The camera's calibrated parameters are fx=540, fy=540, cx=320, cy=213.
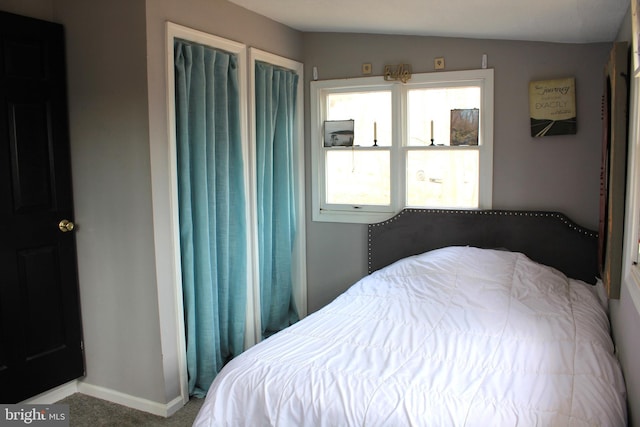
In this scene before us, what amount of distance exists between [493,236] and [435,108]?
968 millimetres

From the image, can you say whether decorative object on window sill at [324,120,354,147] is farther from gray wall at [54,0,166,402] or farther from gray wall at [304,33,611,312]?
gray wall at [54,0,166,402]

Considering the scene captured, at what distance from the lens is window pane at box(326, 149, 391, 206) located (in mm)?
3932

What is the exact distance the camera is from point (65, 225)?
3.00 metres

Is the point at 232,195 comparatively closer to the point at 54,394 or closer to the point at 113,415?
the point at 113,415

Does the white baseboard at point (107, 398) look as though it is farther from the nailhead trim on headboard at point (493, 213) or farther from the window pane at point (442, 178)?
the window pane at point (442, 178)

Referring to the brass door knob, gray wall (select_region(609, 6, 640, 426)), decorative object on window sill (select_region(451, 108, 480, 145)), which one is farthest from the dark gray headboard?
the brass door knob

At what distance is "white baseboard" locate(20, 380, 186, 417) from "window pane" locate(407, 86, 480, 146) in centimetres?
231

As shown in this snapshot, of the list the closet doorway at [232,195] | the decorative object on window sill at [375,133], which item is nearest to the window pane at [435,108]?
the decorative object on window sill at [375,133]

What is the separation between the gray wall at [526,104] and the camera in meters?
3.30

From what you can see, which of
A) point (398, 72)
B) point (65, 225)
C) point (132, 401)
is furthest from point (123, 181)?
point (398, 72)

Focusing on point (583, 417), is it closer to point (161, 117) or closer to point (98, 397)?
point (161, 117)

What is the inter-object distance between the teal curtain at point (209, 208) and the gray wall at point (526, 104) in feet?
3.79

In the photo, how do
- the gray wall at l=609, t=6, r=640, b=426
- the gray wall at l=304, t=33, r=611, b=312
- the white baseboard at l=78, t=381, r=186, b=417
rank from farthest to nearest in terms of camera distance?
the gray wall at l=304, t=33, r=611, b=312
the white baseboard at l=78, t=381, r=186, b=417
the gray wall at l=609, t=6, r=640, b=426

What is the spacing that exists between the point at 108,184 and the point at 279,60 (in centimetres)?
149
